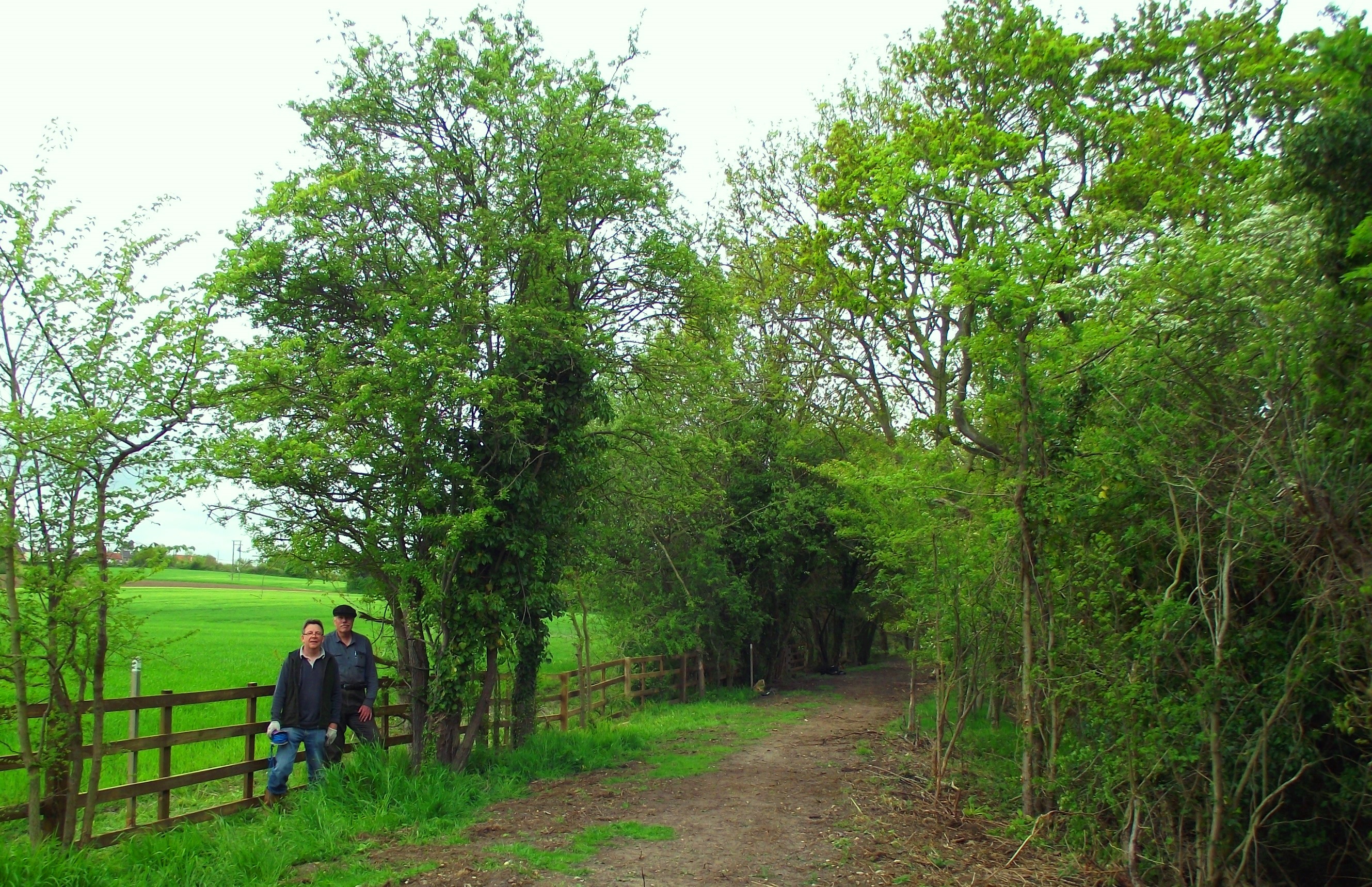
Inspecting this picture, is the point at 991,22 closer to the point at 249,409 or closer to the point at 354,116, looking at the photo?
the point at 354,116

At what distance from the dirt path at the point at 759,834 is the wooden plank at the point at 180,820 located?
161cm

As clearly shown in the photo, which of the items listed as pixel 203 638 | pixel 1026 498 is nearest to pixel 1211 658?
pixel 1026 498

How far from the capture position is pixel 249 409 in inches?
276

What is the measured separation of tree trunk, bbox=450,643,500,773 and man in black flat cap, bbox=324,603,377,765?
118cm

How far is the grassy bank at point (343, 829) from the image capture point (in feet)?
17.6

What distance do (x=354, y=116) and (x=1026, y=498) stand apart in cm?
800

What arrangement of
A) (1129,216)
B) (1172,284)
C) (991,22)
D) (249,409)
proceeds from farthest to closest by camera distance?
(991,22) → (1129,216) → (249,409) → (1172,284)

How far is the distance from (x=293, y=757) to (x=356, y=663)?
1.00 meters

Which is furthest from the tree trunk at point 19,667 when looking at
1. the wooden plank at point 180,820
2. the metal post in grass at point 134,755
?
the metal post in grass at point 134,755

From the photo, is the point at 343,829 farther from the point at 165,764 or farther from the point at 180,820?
the point at 165,764

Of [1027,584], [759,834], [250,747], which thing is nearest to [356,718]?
[250,747]

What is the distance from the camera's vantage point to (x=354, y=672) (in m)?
8.27

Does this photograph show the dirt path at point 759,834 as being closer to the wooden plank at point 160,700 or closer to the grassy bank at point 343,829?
the grassy bank at point 343,829

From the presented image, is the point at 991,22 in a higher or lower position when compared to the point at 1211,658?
higher
